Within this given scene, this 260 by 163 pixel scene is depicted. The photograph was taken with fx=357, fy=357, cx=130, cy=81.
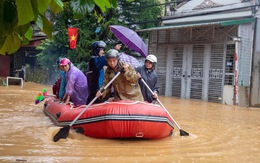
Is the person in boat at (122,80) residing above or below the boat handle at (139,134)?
above

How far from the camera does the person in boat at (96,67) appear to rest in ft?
22.0

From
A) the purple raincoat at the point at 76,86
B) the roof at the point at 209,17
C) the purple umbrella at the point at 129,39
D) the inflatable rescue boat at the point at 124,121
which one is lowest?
the inflatable rescue boat at the point at 124,121

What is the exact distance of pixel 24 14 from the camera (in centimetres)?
148

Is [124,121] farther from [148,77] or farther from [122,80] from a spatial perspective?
[148,77]

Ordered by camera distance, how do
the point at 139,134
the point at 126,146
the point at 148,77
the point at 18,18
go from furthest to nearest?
the point at 148,77 < the point at 139,134 < the point at 126,146 < the point at 18,18

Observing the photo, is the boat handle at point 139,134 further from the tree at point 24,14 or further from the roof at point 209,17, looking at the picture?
the roof at point 209,17

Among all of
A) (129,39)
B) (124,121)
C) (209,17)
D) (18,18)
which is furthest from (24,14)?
(209,17)

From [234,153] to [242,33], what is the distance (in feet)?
29.8

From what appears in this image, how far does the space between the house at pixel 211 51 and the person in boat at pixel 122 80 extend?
8040 millimetres

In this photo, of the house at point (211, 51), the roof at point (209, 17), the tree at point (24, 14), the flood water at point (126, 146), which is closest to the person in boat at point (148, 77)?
the flood water at point (126, 146)

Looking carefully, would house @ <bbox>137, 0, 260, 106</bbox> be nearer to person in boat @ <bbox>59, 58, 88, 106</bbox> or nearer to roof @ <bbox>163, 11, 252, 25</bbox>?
roof @ <bbox>163, 11, 252, 25</bbox>

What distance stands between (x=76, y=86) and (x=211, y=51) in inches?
346

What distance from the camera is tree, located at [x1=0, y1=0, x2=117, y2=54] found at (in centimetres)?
149

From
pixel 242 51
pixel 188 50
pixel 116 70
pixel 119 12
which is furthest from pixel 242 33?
pixel 116 70
